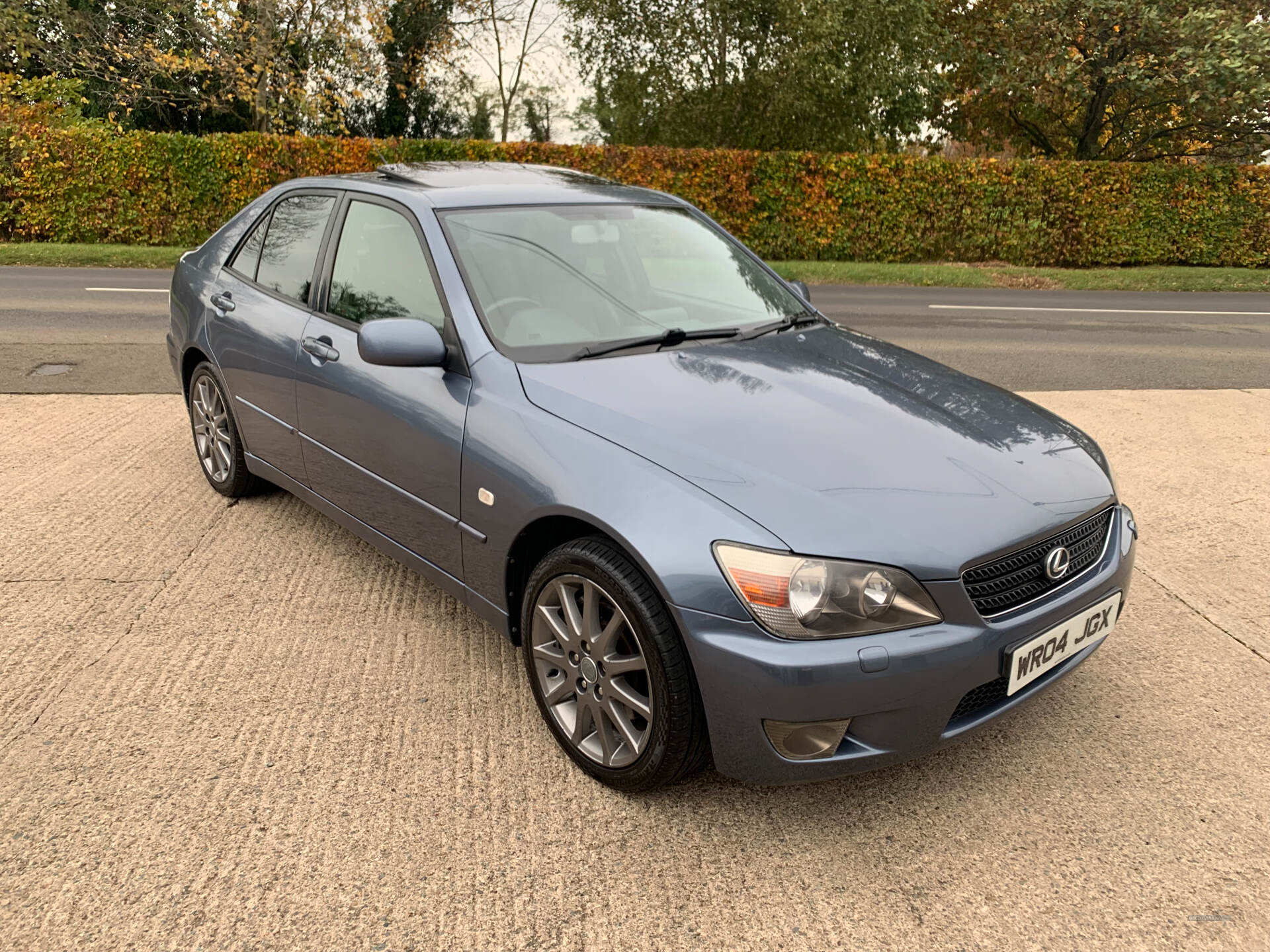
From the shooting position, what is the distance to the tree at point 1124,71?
19062mm

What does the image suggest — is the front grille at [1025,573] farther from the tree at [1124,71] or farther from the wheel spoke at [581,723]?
the tree at [1124,71]

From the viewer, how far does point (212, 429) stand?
500 cm

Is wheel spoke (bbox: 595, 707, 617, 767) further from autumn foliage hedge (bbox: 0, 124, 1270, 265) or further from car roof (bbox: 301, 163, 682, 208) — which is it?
autumn foliage hedge (bbox: 0, 124, 1270, 265)

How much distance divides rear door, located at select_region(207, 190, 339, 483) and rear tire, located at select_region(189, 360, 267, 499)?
0.15 meters

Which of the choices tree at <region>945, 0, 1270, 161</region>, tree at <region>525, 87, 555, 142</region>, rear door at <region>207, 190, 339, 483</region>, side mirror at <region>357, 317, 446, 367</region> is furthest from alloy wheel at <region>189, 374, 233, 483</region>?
tree at <region>525, 87, 555, 142</region>

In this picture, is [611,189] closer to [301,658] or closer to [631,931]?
[301,658]

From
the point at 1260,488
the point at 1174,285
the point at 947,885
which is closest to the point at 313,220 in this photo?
the point at 947,885

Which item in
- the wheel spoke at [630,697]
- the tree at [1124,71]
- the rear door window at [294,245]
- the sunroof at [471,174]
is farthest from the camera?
the tree at [1124,71]

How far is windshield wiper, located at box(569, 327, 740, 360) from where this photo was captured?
3.29 meters

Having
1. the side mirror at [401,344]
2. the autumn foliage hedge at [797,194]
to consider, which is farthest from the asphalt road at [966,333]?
the side mirror at [401,344]

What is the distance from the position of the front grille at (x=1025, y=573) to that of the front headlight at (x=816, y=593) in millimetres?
226

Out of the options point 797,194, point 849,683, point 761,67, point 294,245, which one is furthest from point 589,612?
point 761,67

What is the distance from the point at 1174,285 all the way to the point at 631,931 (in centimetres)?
1949

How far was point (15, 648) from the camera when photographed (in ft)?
11.5
